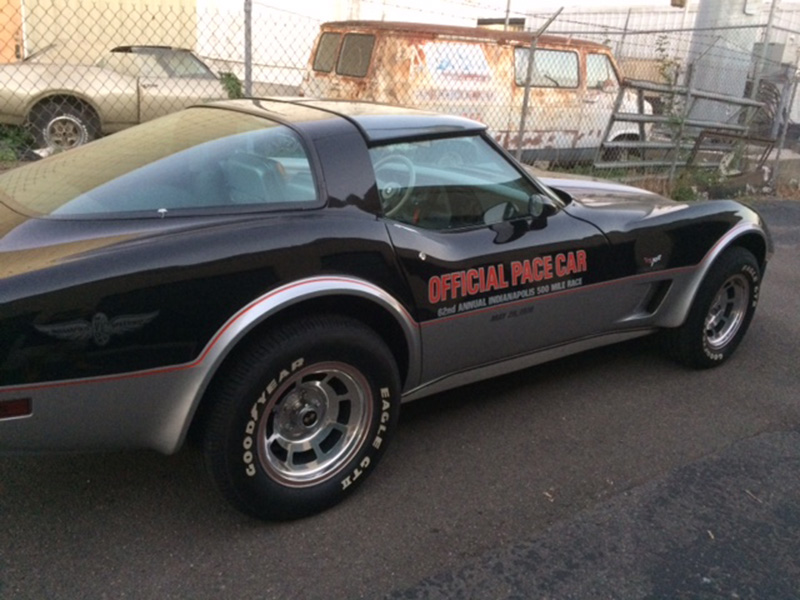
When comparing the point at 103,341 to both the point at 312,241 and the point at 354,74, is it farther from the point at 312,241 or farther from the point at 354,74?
the point at 354,74

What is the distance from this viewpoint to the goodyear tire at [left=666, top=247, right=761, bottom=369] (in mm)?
3961

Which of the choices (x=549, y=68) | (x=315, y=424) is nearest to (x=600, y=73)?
(x=549, y=68)

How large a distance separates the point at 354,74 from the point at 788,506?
281 inches

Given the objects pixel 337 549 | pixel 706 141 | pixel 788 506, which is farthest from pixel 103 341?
pixel 706 141

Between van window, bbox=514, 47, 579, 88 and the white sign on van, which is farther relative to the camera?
van window, bbox=514, 47, 579, 88

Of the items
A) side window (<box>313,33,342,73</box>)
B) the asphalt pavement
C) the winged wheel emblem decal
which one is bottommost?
the asphalt pavement

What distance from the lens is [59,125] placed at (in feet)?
26.1

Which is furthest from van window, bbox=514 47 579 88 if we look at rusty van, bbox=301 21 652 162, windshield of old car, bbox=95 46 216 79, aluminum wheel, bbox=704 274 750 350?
aluminum wheel, bbox=704 274 750 350

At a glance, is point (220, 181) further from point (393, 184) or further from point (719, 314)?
point (719, 314)

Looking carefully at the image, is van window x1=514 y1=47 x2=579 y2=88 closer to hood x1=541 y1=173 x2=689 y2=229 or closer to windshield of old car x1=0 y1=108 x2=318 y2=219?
hood x1=541 y1=173 x2=689 y2=229

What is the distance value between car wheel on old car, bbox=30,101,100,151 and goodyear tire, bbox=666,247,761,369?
251 inches

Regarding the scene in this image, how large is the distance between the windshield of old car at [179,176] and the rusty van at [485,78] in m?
5.83

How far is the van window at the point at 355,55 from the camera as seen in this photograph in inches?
344

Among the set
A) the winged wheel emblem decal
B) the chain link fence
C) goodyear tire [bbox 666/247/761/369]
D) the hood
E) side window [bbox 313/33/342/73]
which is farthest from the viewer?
side window [bbox 313/33/342/73]
